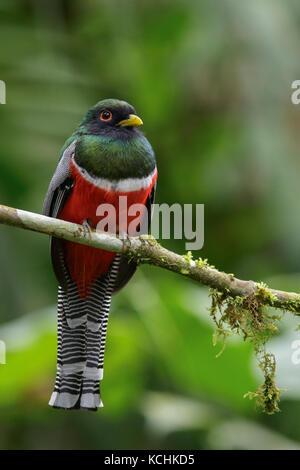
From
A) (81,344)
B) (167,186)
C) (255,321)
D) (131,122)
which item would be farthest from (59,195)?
(167,186)

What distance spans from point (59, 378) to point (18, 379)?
2.20 ft

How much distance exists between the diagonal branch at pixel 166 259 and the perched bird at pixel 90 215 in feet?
0.87

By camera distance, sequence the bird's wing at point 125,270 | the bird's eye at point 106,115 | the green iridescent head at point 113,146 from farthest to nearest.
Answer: the bird's wing at point 125,270
the bird's eye at point 106,115
the green iridescent head at point 113,146

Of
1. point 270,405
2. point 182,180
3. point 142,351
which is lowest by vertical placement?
point 270,405

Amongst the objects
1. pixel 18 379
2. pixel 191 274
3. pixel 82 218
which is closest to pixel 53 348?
pixel 18 379

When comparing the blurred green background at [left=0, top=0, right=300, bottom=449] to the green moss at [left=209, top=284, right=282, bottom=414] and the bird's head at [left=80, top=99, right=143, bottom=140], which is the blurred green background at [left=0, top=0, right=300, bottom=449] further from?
the bird's head at [left=80, top=99, right=143, bottom=140]

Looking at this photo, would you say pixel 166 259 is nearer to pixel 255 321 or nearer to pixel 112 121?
pixel 255 321

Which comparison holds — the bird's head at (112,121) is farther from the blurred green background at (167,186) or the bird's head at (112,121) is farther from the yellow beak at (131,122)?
the blurred green background at (167,186)

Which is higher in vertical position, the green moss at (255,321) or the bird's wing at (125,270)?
the bird's wing at (125,270)

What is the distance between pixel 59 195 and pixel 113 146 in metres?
0.38

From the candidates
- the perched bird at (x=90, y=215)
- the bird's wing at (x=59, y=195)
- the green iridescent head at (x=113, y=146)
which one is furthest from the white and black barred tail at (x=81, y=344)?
the green iridescent head at (x=113, y=146)

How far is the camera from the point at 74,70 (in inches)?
242

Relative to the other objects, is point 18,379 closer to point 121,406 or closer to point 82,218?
point 121,406

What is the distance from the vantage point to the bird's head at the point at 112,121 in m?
3.99
